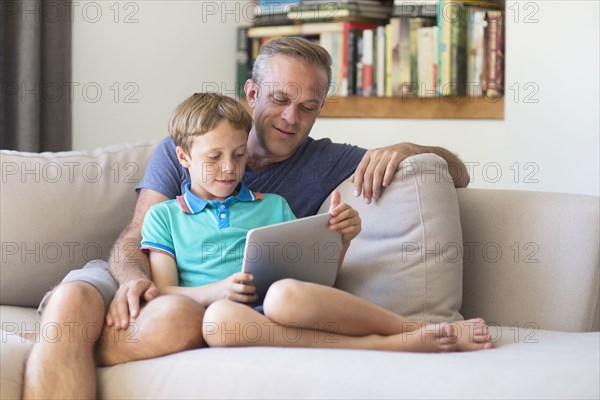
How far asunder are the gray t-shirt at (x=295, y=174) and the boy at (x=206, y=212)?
14cm

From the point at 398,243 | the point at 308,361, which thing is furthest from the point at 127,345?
the point at 398,243

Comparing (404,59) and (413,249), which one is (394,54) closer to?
(404,59)

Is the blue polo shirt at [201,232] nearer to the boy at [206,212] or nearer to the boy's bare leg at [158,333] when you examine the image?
the boy at [206,212]

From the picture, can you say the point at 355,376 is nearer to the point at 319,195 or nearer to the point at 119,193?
the point at 319,195

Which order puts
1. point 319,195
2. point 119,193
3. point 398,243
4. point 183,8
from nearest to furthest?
point 398,243 < point 319,195 < point 119,193 < point 183,8

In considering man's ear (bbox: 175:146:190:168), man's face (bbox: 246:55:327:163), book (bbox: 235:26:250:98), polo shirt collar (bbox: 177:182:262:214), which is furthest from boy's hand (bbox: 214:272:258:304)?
book (bbox: 235:26:250:98)

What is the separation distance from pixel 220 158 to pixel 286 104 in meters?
0.32

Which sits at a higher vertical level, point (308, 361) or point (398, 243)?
point (398, 243)

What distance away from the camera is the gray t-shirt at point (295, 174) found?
6.91ft

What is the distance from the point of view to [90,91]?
3.21 m

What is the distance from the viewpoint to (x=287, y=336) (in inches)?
66.0

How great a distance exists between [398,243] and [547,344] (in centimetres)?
38

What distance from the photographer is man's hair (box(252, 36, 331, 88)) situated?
2180mm

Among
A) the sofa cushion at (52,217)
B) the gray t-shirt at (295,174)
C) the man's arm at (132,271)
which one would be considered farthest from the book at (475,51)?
the man's arm at (132,271)
